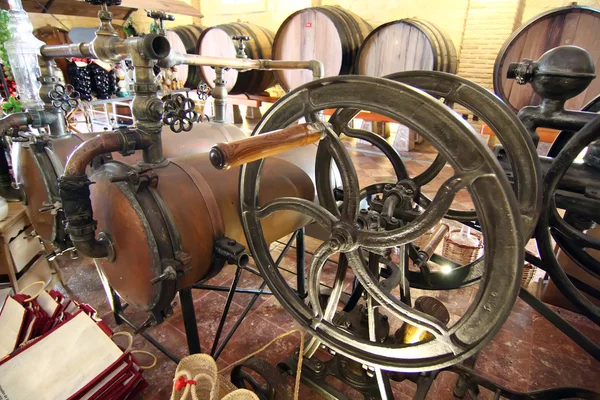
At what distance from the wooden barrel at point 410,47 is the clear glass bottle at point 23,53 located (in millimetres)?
2793

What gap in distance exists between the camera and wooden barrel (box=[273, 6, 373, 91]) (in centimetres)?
361

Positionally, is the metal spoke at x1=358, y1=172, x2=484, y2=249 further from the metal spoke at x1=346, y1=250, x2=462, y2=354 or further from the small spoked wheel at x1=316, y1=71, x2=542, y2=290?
the small spoked wheel at x1=316, y1=71, x2=542, y2=290

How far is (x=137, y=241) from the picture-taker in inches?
49.8

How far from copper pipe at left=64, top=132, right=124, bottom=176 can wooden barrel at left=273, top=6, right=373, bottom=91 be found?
9.04 feet

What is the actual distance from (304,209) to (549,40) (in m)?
2.91

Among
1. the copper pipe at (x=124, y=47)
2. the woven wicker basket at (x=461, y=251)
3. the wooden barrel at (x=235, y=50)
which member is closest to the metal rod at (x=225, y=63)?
the copper pipe at (x=124, y=47)

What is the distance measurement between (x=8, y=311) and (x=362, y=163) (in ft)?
13.8

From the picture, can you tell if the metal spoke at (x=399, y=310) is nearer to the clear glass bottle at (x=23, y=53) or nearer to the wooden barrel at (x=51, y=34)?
the clear glass bottle at (x=23, y=53)

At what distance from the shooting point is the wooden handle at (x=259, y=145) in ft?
2.49

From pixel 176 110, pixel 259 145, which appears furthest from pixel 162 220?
pixel 259 145

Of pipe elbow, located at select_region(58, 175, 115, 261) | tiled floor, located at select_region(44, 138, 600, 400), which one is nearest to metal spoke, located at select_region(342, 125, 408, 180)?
pipe elbow, located at select_region(58, 175, 115, 261)

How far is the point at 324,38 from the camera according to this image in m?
3.65

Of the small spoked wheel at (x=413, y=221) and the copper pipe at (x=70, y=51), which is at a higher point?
the copper pipe at (x=70, y=51)

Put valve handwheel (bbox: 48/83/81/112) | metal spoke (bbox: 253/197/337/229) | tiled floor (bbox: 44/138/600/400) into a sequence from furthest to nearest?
valve handwheel (bbox: 48/83/81/112) → tiled floor (bbox: 44/138/600/400) → metal spoke (bbox: 253/197/337/229)
